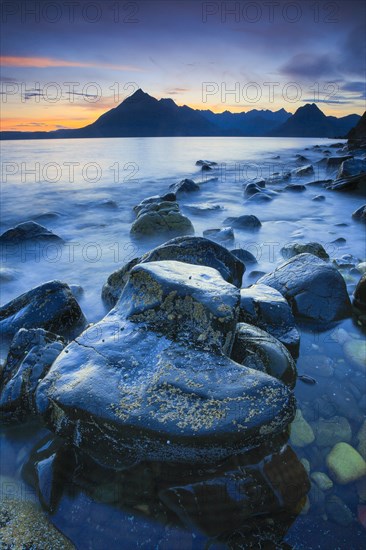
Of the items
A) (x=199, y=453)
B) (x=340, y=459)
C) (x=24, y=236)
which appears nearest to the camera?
(x=199, y=453)

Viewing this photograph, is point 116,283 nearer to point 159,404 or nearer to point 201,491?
point 159,404

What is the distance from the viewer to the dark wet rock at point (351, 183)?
1495 cm

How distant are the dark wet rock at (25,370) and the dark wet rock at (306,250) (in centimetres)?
451

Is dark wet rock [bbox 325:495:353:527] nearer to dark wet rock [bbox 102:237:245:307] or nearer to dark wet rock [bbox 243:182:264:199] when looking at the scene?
dark wet rock [bbox 102:237:245:307]

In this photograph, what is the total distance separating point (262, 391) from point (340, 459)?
2.77ft

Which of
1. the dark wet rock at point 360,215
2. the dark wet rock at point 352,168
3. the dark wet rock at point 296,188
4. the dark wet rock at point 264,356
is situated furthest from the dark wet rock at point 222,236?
the dark wet rock at point 352,168

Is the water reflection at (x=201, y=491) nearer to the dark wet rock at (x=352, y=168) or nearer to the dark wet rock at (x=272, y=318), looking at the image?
the dark wet rock at (x=272, y=318)

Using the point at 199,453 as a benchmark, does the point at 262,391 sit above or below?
above

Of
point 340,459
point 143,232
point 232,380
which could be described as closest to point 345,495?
point 340,459

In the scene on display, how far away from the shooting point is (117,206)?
1366 cm

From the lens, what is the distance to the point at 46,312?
416cm

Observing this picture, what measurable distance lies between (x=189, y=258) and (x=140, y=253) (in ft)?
11.2

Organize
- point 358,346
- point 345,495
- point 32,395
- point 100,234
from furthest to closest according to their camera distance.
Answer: point 100,234, point 358,346, point 32,395, point 345,495

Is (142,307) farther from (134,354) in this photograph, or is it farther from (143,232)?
(143,232)
